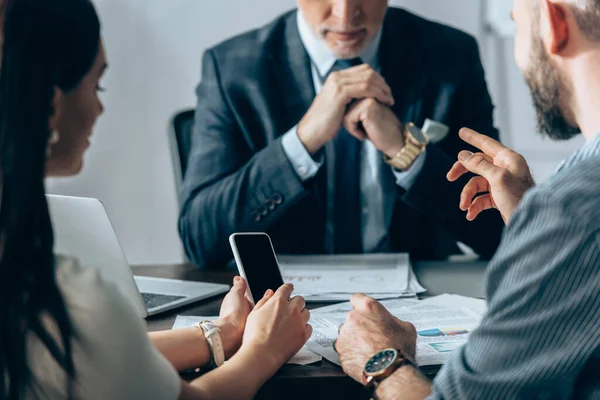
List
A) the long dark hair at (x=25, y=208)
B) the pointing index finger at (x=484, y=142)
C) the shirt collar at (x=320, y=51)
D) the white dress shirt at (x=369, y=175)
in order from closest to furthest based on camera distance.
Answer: the long dark hair at (x=25, y=208) → the pointing index finger at (x=484, y=142) → the white dress shirt at (x=369, y=175) → the shirt collar at (x=320, y=51)

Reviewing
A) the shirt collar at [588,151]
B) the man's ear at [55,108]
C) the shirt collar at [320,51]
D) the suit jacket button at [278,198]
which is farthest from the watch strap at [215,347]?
the shirt collar at [320,51]

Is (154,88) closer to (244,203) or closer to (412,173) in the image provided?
(244,203)

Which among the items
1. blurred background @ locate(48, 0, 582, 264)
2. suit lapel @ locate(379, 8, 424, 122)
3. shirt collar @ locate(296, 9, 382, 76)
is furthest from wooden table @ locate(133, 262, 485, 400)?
blurred background @ locate(48, 0, 582, 264)

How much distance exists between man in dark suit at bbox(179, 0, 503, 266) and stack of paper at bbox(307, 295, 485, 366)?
0.46 metres

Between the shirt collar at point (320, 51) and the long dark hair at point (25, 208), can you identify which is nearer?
the long dark hair at point (25, 208)

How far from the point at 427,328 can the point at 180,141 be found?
1.11m

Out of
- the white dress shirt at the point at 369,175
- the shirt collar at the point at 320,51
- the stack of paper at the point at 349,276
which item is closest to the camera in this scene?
the stack of paper at the point at 349,276

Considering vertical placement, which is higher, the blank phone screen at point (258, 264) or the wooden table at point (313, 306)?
the blank phone screen at point (258, 264)

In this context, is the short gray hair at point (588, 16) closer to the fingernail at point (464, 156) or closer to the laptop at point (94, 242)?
the fingernail at point (464, 156)

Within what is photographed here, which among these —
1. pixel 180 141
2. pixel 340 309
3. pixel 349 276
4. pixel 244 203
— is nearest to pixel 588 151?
pixel 340 309

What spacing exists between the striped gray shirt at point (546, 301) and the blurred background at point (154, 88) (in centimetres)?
213

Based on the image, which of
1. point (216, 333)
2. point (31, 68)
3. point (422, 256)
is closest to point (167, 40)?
point (422, 256)

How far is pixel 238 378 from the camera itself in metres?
0.87

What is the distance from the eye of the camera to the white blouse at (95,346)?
697 mm
